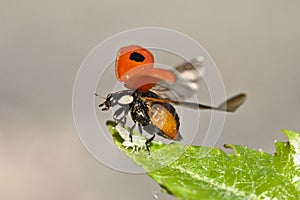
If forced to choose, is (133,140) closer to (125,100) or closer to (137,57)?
(125,100)

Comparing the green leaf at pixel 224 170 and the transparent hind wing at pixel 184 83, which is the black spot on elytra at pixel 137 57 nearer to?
the transparent hind wing at pixel 184 83

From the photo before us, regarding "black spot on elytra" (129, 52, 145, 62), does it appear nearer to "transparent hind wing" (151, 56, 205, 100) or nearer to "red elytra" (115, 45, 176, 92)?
"red elytra" (115, 45, 176, 92)

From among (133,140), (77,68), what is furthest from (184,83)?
(77,68)

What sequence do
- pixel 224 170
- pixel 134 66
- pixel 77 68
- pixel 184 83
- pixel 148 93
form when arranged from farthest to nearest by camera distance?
pixel 77 68 < pixel 148 93 < pixel 134 66 < pixel 184 83 < pixel 224 170

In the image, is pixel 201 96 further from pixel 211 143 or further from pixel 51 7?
pixel 51 7

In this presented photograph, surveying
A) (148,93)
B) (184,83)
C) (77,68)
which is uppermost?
(77,68)

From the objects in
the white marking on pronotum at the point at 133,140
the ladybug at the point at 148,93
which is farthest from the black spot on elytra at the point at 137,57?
the white marking on pronotum at the point at 133,140

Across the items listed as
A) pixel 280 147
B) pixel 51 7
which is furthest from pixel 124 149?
pixel 51 7

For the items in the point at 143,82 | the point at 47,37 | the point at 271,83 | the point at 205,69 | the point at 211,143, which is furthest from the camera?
the point at 47,37
